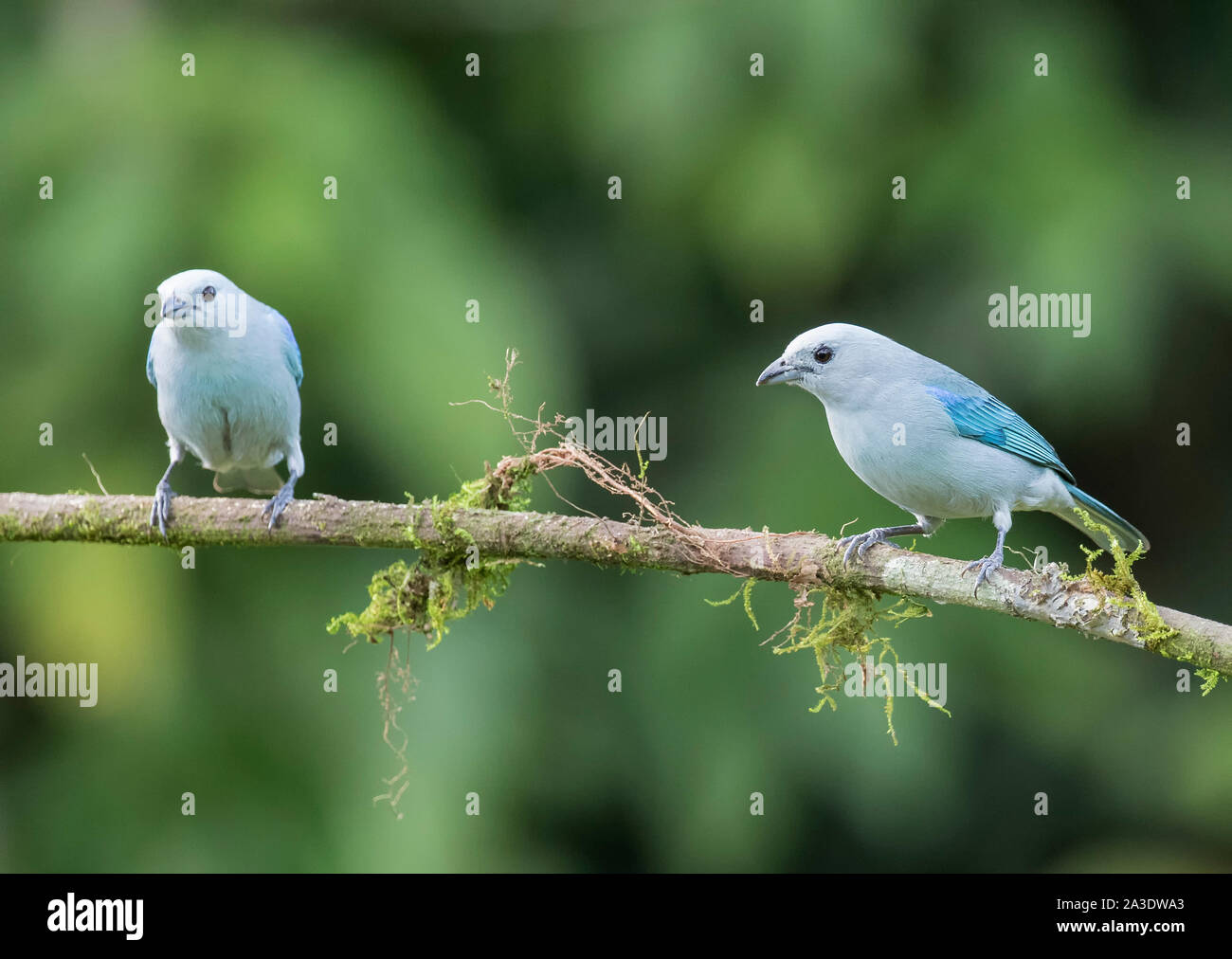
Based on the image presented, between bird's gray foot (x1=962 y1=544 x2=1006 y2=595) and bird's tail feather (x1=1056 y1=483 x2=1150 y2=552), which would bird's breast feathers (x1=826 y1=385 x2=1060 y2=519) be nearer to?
bird's tail feather (x1=1056 y1=483 x2=1150 y2=552)

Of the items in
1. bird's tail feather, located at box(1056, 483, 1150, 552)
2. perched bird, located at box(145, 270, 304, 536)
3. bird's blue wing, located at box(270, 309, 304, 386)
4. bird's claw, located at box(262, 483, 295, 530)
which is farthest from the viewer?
bird's blue wing, located at box(270, 309, 304, 386)

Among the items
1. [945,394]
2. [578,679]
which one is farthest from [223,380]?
[578,679]

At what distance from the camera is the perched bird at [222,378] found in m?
4.70

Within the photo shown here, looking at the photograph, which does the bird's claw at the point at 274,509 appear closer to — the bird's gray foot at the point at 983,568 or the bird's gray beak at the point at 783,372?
the bird's gray beak at the point at 783,372

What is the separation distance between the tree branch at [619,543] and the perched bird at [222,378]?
368 millimetres

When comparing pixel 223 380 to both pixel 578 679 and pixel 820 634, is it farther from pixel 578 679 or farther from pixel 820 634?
pixel 578 679

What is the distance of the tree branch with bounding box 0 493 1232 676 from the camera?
3.28 metres

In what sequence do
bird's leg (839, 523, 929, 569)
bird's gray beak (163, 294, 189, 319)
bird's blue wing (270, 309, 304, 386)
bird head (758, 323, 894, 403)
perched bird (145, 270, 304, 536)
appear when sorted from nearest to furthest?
bird's leg (839, 523, 929, 569) → bird head (758, 323, 894, 403) → bird's gray beak (163, 294, 189, 319) → perched bird (145, 270, 304, 536) → bird's blue wing (270, 309, 304, 386)

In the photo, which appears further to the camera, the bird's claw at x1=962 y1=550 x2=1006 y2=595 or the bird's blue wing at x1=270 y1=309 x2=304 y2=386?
the bird's blue wing at x1=270 y1=309 x2=304 y2=386

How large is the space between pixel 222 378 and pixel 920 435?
253 centimetres

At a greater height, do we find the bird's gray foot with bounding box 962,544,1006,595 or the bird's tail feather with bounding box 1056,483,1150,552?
the bird's tail feather with bounding box 1056,483,1150,552

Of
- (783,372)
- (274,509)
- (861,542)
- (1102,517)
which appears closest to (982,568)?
(861,542)

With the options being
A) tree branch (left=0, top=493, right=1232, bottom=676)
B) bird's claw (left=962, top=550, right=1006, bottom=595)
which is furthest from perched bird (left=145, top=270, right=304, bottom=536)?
bird's claw (left=962, top=550, right=1006, bottom=595)

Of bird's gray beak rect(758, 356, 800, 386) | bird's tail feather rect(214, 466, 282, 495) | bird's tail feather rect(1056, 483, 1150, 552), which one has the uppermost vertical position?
bird's gray beak rect(758, 356, 800, 386)
